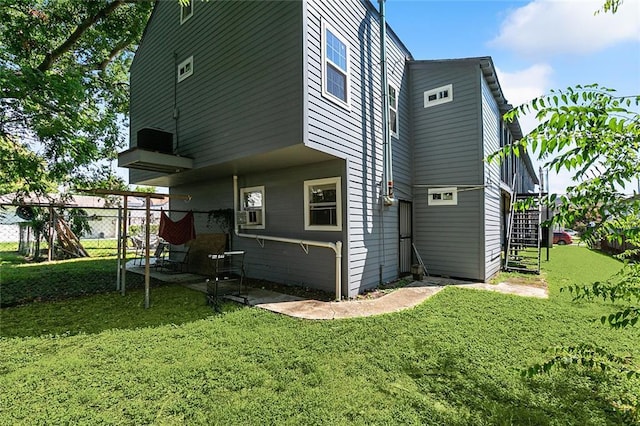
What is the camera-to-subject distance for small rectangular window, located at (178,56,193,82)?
24.4 feet

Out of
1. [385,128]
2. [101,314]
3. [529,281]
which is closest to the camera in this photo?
[101,314]

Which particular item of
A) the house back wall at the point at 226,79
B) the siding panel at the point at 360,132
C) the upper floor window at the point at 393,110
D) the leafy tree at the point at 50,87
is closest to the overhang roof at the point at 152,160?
the house back wall at the point at 226,79

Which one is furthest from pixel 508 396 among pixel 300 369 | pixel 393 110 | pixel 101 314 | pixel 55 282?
pixel 55 282

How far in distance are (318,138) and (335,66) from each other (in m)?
1.67

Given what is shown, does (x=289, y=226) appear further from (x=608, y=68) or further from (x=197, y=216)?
(x=608, y=68)

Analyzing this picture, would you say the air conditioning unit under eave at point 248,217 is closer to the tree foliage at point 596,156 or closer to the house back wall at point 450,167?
the house back wall at point 450,167

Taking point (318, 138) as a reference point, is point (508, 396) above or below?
below

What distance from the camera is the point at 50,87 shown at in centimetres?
644

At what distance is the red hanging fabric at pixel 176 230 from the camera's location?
7.41m

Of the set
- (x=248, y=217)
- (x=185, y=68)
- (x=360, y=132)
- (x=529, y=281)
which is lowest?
(x=529, y=281)

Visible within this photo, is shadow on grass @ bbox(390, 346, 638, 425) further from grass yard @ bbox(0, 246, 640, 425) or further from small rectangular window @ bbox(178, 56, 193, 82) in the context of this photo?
small rectangular window @ bbox(178, 56, 193, 82)

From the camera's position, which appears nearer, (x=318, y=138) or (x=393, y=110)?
(x=318, y=138)

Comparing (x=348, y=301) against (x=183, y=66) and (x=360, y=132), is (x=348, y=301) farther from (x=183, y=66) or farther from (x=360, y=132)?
(x=183, y=66)

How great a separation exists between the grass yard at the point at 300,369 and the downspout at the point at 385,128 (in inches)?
115
